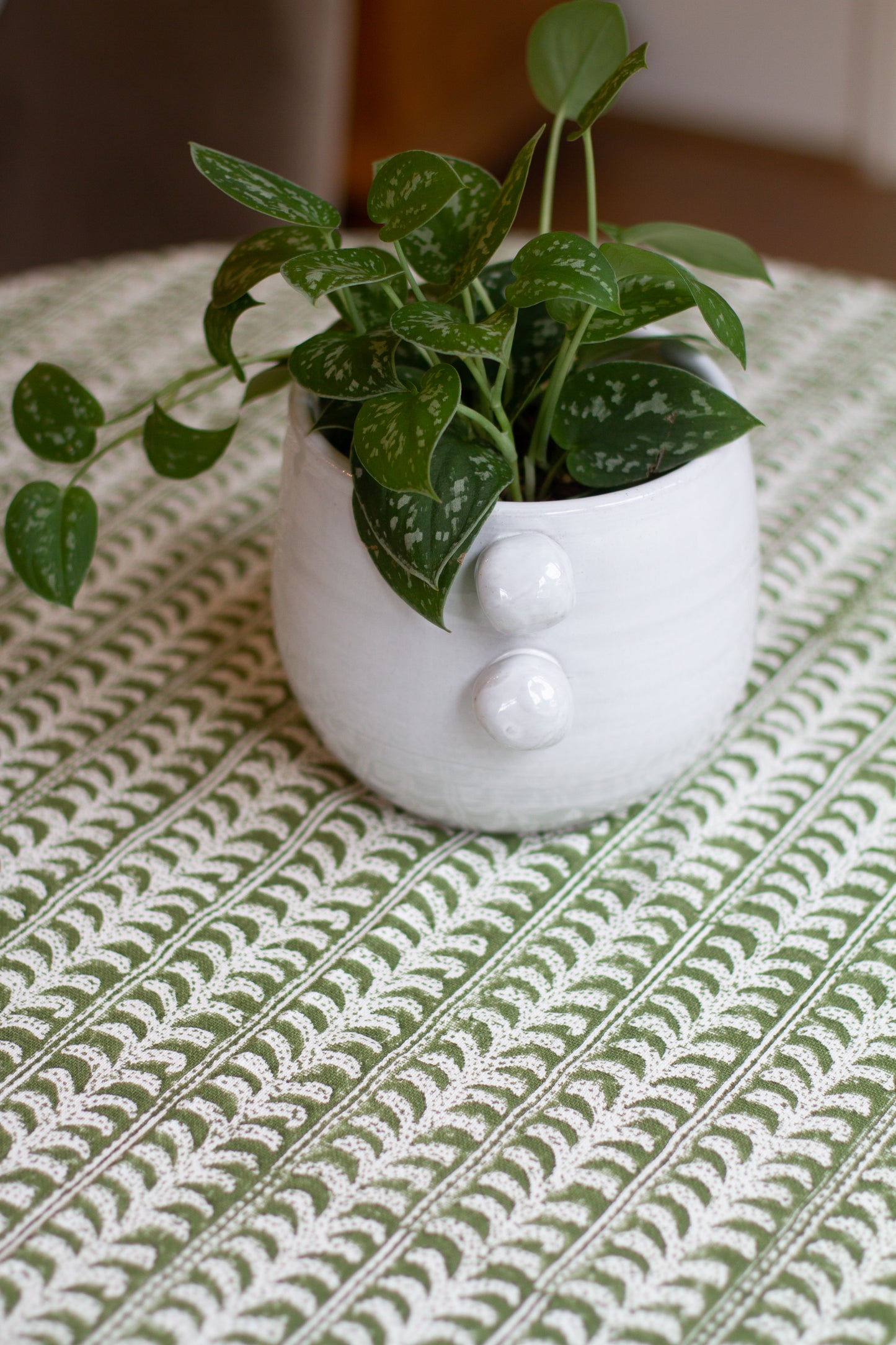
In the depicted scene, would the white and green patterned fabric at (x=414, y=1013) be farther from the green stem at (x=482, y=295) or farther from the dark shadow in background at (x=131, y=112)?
the dark shadow in background at (x=131, y=112)

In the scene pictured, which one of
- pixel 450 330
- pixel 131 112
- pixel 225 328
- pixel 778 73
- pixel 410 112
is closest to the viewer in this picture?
pixel 450 330

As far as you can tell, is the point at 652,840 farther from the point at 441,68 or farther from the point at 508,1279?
the point at 441,68

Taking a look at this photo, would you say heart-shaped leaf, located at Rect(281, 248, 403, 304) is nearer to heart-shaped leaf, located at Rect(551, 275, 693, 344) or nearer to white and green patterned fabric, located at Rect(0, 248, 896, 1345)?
heart-shaped leaf, located at Rect(551, 275, 693, 344)

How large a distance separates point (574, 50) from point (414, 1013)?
1.44 feet

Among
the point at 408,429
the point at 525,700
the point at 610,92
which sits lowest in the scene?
the point at 525,700

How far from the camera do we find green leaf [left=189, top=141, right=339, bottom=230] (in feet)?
1.55

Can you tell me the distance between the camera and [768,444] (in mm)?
867

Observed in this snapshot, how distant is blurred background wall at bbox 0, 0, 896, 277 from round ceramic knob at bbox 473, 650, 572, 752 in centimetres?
106

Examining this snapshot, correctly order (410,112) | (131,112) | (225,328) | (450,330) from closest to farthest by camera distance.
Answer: (450,330) < (225,328) < (131,112) < (410,112)

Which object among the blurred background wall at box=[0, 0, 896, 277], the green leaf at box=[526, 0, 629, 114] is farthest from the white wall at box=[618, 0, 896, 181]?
the green leaf at box=[526, 0, 629, 114]

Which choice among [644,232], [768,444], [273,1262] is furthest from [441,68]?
[273,1262]

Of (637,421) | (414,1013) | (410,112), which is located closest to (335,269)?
(637,421)

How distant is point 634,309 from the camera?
0.52 metres

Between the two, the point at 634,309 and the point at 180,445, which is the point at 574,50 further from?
the point at 180,445
